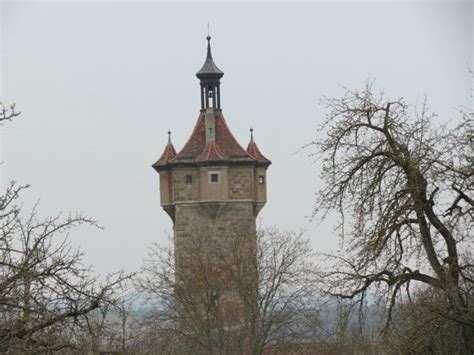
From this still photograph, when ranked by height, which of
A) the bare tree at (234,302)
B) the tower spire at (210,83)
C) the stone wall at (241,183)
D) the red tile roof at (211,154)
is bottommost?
the bare tree at (234,302)

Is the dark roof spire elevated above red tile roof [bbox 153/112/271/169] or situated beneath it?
elevated above

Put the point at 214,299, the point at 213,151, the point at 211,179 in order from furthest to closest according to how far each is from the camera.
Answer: the point at 213,151
the point at 211,179
the point at 214,299

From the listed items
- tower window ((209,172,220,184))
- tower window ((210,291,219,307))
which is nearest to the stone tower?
tower window ((209,172,220,184))

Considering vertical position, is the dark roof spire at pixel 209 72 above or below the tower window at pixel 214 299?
above

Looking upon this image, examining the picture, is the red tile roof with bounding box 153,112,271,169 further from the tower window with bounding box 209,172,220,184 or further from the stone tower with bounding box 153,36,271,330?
the tower window with bounding box 209,172,220,184

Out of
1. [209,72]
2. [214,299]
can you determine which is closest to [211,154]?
[209,72]

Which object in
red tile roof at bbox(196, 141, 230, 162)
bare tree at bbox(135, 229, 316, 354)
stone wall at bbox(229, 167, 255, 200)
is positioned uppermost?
red tile roof at bbox(196, 141, 230, 162)

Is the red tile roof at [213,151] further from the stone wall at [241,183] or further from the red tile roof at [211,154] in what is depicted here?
the stone wall at [241,183]

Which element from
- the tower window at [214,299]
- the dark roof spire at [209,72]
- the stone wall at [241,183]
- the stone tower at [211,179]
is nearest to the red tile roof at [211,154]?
the stone tower at [211,179]

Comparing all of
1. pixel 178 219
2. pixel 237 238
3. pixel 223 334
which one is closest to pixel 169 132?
pixel 178 219

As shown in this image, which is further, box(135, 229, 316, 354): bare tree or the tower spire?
the tower spire

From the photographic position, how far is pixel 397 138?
1628 centimetres

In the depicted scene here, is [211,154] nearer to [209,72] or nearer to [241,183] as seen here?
[241,183]

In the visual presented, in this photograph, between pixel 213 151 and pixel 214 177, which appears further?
pixel 213 151
